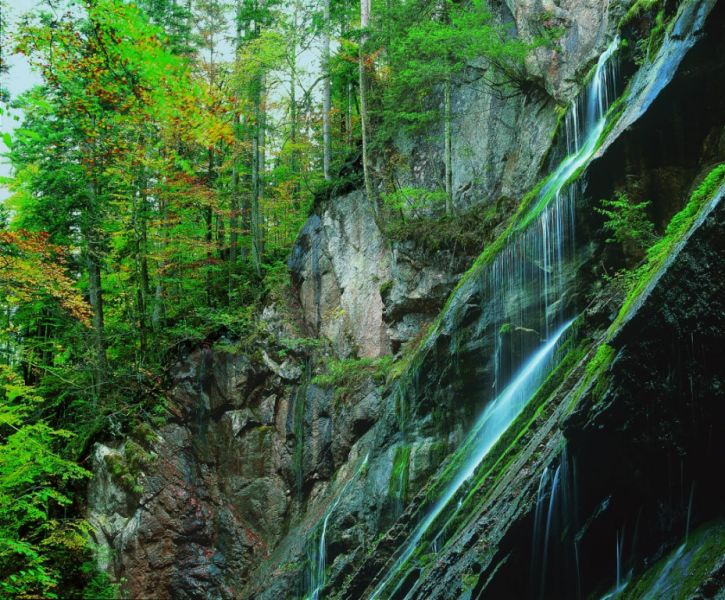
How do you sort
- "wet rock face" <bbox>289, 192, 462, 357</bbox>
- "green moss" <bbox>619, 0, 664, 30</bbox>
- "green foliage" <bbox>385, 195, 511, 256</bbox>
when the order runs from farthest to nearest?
1. "wet rock face" <bbox>289, 192, 462, 357</bbox>
2. "green foliage" <bbox>385, 195, 511, 256</bbox>
3. "green moss" <bbox>619, 0, 664, 30</bbox>

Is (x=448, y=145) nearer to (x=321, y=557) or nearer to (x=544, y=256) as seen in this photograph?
(x=544, y=256)

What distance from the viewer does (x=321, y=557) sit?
12242mm

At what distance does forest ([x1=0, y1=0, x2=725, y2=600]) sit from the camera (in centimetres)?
568

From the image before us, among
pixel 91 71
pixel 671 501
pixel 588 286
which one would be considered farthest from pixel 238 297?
pixel 671 501

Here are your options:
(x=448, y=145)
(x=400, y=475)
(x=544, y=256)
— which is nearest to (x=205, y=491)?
(x=400, y=475)

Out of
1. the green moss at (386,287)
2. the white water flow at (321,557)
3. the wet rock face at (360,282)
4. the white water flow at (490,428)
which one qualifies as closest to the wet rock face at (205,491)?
the wet rock face at (360,282)

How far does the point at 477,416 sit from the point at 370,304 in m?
6.48

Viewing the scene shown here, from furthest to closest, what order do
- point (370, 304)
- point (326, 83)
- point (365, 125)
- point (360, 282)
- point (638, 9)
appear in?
1. point (326, 83)
2. point (365, 125)
3. point (360, 282)
4. point (370, 304)
5. point (638, 9)

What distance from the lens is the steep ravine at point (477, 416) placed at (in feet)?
18.5

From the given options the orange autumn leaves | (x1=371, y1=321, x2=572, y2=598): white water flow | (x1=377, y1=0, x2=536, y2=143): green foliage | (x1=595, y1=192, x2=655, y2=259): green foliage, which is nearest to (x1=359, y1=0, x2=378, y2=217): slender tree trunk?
(x1=377, y1=0, x2=536, y2=143): green foliage

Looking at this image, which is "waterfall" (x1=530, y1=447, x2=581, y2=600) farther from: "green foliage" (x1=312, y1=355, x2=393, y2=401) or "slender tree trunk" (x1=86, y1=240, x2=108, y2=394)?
"slender tree trunk" (x1=86, y1=240, x2=108, y2=394)

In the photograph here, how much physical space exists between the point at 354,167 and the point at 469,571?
1427 cm

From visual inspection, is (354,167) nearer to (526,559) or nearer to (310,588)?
(310,588)

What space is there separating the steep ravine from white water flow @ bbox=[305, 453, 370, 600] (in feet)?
0.17
